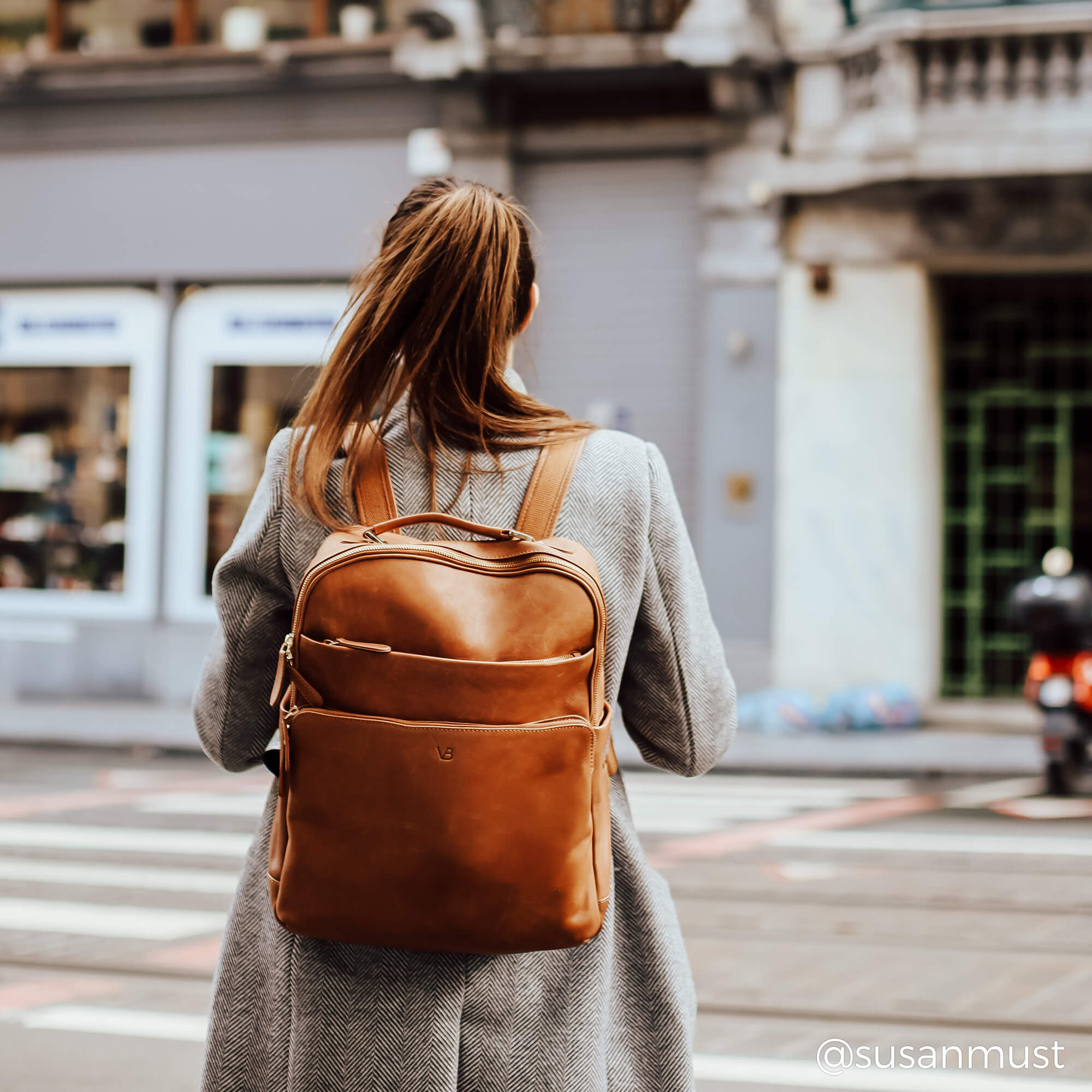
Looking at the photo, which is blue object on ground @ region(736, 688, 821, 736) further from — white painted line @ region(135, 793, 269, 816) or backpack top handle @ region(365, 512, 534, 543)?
backpack top handle @ region(365, 512, 534, 543)

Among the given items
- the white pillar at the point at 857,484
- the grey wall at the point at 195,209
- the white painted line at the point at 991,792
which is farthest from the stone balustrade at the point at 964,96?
the white painted line at the point at 991,792

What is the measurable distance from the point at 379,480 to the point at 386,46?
42.3ft

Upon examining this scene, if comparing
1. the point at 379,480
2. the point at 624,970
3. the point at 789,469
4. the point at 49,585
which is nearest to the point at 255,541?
the point at 379,480

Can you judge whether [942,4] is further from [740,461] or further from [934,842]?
[934,842]

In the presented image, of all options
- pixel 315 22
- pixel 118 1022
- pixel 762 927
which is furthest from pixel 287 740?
pixel 315 22

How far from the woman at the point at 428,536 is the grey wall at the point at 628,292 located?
11.6 meters

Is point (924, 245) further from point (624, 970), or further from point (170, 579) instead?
point (624, 970)

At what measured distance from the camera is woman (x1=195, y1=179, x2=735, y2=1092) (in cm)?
157

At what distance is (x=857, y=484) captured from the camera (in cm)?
1288

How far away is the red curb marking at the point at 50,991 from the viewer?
4.57m

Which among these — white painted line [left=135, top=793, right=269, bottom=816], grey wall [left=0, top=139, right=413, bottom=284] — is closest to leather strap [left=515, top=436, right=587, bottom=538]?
white painted line [left=135, top=793, right=269, bottom=816]

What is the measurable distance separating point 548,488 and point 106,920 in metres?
4.60

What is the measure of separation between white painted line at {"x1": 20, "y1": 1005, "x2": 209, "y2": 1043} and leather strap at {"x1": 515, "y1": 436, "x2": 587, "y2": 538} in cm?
311

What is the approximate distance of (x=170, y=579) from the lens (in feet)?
46.5
